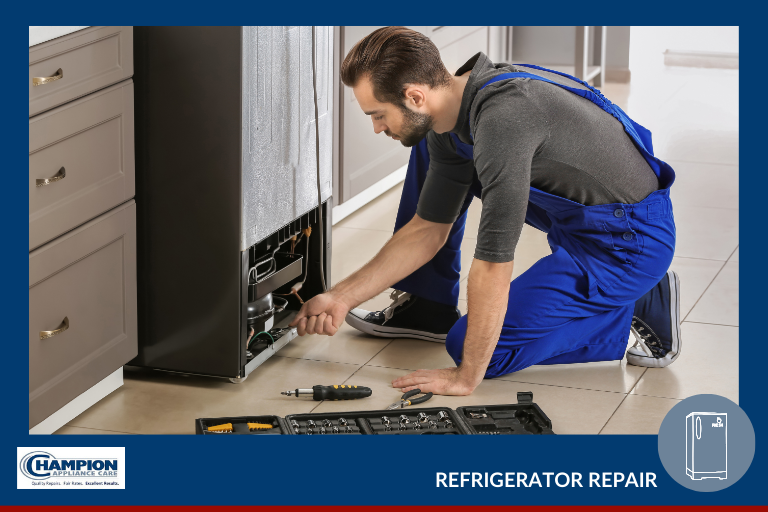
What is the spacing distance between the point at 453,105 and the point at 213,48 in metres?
0.47

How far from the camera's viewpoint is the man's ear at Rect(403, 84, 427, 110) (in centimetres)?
178

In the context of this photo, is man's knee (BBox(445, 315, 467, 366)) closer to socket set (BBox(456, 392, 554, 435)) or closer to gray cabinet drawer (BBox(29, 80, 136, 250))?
socket set (BBox(456, 392, 554, 435))

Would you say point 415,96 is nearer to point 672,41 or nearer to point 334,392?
point 334,392

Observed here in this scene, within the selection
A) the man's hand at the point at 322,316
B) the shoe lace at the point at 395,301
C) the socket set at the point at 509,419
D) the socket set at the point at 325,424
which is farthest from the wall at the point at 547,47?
the socket set at the point at 325,424

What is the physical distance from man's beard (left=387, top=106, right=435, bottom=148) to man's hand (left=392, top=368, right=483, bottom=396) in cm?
49

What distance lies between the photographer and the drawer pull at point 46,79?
1587 millimetres

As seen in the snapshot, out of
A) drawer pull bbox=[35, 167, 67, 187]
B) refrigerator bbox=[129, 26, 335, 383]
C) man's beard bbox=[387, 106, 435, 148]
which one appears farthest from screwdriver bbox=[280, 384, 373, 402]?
drawer pull bbox=[35, 167, 67, 187]

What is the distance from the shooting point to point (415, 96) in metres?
1.80

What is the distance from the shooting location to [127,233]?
1.93 m

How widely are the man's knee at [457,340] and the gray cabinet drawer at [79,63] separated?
33.8 inches

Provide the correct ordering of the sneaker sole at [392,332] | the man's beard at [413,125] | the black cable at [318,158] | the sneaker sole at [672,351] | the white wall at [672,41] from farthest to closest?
1. the white wall at [672,41]
2. the sneaker sole at [392,332]
3. the sneaker sole at [672,351]
4. the black cable at [318,158]
5. the man's beard at [413,125]

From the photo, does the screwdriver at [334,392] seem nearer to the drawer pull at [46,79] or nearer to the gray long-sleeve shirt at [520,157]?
the gray long-sleeve shirt at [520,157]

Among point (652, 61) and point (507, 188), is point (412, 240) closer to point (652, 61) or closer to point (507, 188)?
point (507, 188)

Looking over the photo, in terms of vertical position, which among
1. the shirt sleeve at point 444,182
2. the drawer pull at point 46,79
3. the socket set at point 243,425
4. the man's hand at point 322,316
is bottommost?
the socket set at point 243,425
